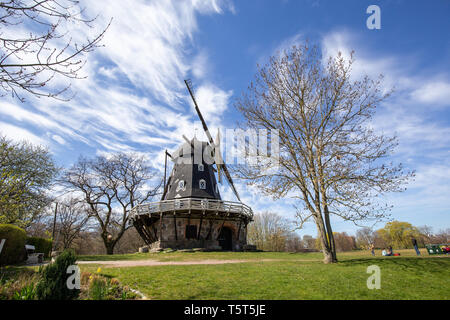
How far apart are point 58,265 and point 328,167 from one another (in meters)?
11.4

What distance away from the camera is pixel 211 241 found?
71.3 ft

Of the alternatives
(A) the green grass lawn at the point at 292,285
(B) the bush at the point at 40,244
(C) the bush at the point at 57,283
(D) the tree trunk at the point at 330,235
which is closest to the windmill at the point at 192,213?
(B) the bush at the point at 40,244

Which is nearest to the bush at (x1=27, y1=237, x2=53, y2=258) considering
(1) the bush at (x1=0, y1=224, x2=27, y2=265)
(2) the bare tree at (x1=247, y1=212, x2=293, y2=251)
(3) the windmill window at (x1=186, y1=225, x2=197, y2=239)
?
(1) the bush at (x1=0, y1=224, x2=27, y2=265)

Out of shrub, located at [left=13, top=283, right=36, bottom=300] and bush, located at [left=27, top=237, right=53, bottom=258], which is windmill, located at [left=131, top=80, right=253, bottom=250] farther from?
shrub, located at [left=13, top=283, right=36, bottom=300]

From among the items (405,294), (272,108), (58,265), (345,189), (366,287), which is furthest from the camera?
(272,108)

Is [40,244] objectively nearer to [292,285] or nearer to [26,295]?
[26,295]

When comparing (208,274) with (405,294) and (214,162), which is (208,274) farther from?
(214,162)

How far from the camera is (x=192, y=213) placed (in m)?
21.4

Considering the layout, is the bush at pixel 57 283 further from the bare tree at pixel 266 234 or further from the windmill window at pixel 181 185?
the bare tree at pixel 266 234

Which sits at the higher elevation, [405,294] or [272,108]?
[272,108]

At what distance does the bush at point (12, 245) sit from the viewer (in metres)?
10.7

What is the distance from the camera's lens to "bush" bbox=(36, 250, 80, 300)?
495 centimetres

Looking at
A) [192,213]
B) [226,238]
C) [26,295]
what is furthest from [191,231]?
[26,295]
